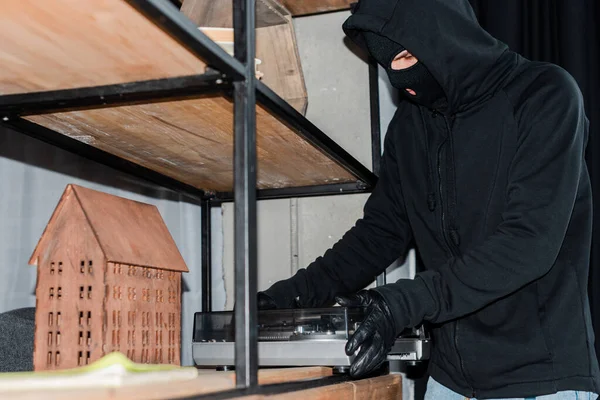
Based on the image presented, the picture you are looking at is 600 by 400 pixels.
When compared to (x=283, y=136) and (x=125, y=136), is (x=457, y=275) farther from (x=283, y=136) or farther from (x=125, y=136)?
(x=125, y=136)

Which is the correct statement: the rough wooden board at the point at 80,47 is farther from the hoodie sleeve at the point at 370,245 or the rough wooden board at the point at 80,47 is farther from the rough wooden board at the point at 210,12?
the hoodie sleeve at the point at 370,245

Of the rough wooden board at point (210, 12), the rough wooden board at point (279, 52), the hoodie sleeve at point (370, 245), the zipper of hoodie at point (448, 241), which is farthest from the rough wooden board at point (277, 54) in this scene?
the zipper of hoodie at point (448, 241)

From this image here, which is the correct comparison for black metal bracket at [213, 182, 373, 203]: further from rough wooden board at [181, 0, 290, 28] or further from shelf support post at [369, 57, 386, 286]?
rough wooden board at [181, 0, 290, 28]

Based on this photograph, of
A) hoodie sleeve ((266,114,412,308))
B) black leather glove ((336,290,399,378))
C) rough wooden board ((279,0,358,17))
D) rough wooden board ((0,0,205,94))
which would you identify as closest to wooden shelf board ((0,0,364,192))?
rough wooden board ((0,0,205,94))

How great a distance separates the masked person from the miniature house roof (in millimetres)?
309

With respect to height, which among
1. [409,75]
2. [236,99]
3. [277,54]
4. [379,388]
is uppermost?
[277,54]

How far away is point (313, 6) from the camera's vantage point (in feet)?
6.35

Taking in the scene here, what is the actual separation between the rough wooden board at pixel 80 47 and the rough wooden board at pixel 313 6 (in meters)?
1.07

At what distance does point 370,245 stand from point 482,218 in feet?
1.09

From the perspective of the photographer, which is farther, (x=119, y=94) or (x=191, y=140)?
(x=191, y=140)

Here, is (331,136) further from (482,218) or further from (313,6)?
(482,218)

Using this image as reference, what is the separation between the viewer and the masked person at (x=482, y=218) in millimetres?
1144

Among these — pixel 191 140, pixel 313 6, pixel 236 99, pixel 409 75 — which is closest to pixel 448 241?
pixel 409 75

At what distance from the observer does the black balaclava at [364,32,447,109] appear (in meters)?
1.34
